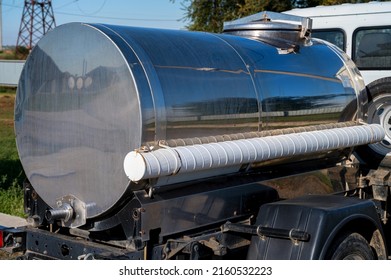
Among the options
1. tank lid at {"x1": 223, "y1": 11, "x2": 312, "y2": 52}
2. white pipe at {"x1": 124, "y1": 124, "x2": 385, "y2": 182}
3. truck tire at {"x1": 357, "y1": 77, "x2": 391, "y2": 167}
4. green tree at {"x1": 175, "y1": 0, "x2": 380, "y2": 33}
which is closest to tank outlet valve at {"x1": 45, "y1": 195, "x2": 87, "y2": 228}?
white pipe at {"x1": 124, "y1": 124, "x2": 385, "y2": 182}

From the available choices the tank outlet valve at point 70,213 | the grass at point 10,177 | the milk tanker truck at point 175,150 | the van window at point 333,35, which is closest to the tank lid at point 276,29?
the milk tanker truck at point 175,150

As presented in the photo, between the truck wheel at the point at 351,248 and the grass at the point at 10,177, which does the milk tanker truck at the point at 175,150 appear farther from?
the grass at the point at 10,177

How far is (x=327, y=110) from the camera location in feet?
15.8

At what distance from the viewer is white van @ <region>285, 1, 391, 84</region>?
7.10m

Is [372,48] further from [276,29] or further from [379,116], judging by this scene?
[276,29]

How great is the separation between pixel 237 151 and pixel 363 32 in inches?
158

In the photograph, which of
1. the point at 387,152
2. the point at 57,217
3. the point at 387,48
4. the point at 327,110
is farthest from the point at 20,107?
the point at 387,48

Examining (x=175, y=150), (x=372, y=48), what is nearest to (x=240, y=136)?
(x=175, y=150)

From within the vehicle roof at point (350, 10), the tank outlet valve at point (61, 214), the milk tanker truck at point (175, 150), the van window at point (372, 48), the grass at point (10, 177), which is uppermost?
the vehicle roof at point (350, 10)

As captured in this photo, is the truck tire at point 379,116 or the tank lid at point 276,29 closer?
the tank lid at point 276,29

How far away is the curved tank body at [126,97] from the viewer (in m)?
3.62

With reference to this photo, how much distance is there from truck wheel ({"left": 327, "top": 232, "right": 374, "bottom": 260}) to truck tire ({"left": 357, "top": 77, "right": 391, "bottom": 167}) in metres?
1.37

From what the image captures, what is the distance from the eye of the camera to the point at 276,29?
4.86 metres

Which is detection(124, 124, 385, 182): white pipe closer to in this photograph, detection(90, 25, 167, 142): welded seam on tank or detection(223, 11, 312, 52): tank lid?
detection(90, 25, 167, 142): welded seam on tank
